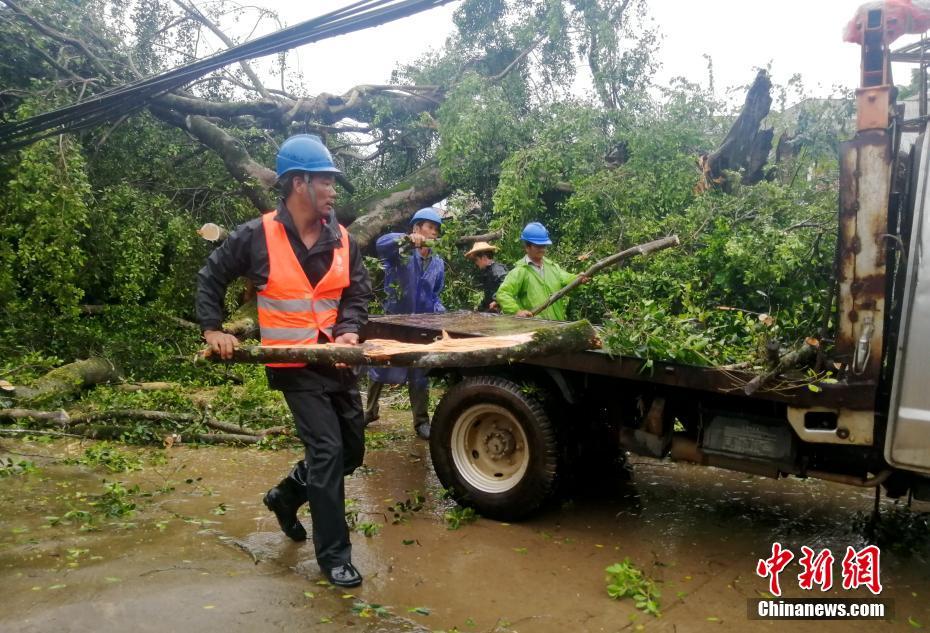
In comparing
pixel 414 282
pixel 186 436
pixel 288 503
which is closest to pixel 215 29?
pixel 414 282

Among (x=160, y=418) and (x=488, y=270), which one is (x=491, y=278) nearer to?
(x=488, y=270)

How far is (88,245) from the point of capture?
1013cm

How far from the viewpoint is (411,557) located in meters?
4.16

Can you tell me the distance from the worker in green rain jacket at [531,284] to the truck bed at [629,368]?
726mm

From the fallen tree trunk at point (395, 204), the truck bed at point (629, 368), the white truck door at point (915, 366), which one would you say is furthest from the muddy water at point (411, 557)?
the fallen tree trunk at point (395, 204)

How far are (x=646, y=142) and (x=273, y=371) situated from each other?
6.88 metres

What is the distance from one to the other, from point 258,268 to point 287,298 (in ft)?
0.68

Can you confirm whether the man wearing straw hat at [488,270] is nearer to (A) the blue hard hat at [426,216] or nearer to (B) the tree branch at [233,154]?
(A) the blue hard hat at [426,216]

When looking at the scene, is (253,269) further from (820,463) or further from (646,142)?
(646,142)

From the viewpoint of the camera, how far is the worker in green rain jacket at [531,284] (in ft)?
21.3

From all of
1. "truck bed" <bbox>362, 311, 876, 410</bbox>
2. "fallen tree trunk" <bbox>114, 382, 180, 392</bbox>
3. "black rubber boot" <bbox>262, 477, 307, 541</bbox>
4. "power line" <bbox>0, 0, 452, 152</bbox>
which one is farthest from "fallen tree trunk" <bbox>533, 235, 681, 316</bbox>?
"fallen tree trunk" <bbox>114, 382, 180, 392</bbox>

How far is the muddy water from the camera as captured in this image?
3395mm

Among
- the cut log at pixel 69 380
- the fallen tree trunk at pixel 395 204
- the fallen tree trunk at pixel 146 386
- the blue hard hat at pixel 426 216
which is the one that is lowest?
the fallen tree trunk at pixel 146 386

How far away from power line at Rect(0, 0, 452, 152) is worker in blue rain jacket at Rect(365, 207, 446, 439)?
70.4 inches
